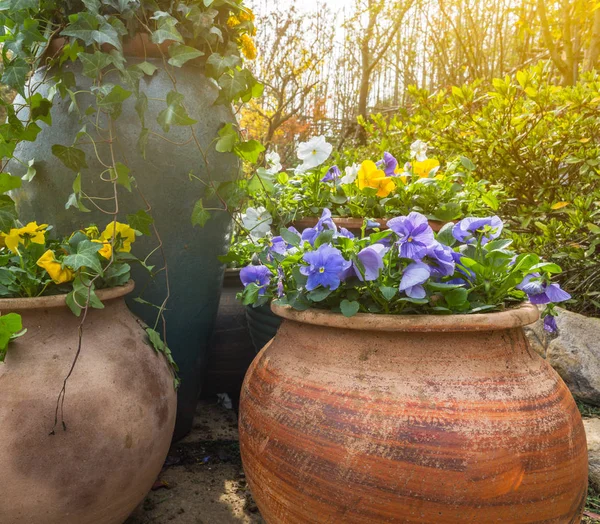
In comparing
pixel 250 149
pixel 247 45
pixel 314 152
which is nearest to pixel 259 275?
pixel 250 149

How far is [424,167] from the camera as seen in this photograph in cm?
173

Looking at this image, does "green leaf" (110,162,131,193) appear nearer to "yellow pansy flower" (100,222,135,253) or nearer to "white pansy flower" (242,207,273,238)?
"yellow pansy flower" (100,222,135,253)

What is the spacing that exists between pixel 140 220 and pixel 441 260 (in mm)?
869

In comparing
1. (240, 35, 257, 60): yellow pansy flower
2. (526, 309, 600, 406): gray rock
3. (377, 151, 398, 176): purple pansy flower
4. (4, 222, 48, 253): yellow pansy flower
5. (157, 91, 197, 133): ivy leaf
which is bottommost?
(526, 309, 600, 406): gray rock

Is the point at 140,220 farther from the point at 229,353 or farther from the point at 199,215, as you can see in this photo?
the point at 229,353

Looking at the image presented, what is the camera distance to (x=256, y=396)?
3.64ft

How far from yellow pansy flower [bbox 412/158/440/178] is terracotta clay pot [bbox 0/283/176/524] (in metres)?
1.00

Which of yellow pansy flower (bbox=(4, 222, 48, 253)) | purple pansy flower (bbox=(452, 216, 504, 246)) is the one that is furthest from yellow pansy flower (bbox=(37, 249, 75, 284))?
purple pansy flower (bbox=(452, 216, 504, 246))

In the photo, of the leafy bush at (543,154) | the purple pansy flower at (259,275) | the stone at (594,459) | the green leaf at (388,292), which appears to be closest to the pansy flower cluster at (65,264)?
the purple pansy flower at (259,275)

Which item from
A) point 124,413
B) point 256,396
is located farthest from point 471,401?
point 124,413

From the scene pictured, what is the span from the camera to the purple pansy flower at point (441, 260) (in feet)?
3.36

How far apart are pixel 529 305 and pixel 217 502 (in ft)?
3.42

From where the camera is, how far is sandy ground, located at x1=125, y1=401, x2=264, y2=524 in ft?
4.81

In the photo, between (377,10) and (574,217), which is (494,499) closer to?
(574,217)
